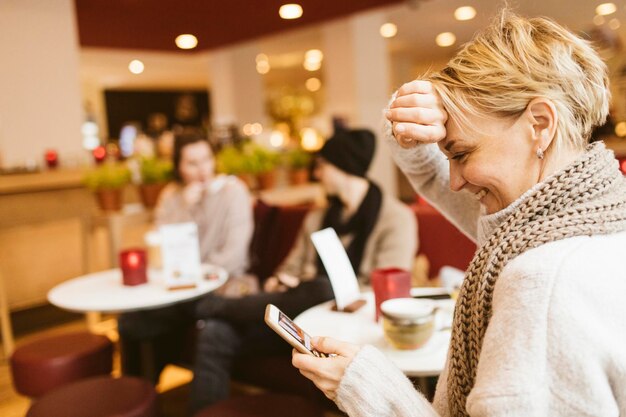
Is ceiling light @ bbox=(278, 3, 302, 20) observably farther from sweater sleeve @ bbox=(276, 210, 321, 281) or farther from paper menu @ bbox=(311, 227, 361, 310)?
paper menu @ bbox=(311, 227, 361, 310)

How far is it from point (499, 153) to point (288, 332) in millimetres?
456

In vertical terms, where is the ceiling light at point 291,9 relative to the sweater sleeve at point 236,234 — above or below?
above

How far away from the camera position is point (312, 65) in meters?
11.1

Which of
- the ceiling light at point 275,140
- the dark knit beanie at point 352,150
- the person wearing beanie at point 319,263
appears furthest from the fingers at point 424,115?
the ceiling light at point 275,140

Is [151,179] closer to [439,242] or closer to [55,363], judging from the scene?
[55,363]

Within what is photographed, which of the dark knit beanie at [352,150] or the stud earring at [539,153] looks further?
the dark knit beanie at [352,150]

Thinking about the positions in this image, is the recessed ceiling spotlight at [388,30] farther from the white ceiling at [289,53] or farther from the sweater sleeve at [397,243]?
the sweater sleeve at [397,243]

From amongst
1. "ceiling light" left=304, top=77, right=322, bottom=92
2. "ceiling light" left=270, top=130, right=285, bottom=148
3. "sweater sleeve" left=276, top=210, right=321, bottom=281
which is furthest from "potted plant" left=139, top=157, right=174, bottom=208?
"ceiling light" left=304, top=77, right=322, bottom=92

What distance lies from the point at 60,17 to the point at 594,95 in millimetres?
5084

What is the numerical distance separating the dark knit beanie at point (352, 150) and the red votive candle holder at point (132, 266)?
941 millimetres

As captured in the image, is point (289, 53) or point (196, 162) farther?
point (289, 53)

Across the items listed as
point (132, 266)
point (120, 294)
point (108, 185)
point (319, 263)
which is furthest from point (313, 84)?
point (120, 294)

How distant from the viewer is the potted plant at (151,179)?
146 inches

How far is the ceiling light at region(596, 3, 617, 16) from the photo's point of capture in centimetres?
198
